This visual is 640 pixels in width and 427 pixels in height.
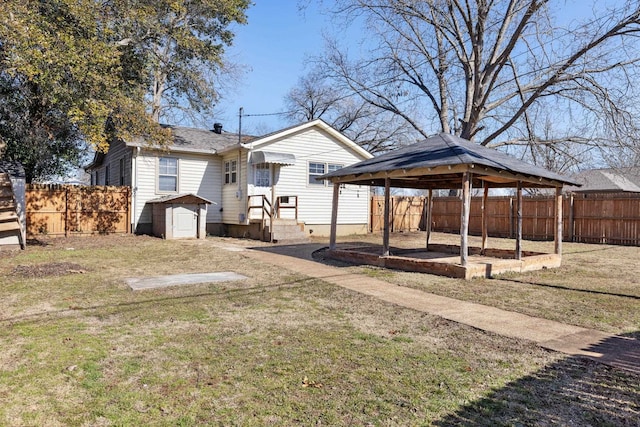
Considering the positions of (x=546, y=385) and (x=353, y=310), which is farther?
(x=353, y=310)

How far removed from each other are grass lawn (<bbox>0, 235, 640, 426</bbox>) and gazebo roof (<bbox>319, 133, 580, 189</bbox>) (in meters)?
2.63

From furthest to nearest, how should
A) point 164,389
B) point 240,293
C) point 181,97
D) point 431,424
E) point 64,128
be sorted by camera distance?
point 181,97
point 64,128
point 240,293
point 164,389
point 431,424

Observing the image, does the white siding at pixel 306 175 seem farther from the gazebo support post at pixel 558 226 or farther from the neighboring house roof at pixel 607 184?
the neighboring house roof at pixel 607 184

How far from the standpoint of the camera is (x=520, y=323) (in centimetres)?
525

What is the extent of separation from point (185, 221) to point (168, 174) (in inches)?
99.2

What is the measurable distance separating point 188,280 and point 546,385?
591 centimetres

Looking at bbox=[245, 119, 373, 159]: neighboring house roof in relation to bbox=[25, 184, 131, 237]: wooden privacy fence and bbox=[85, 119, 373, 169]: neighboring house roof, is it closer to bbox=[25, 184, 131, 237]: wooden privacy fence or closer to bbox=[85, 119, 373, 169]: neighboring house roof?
bbox=[85, 119, 373, 169]: neighboring house roof

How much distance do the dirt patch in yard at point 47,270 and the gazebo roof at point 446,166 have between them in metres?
6.25

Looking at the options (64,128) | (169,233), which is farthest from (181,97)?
(169,233)

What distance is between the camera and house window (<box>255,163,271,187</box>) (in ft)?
54.1

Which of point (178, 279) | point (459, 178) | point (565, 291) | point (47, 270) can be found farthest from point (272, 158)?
point (565, 291)

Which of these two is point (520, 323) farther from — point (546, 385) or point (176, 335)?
point (176, 335)

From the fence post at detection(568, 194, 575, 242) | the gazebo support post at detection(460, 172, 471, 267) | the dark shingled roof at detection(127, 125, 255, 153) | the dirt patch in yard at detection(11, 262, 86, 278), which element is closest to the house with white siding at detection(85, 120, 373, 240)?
the dark shingled roof at detection(127, 125, 255, 153)

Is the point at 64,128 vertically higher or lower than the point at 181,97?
lower
